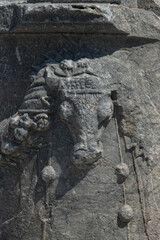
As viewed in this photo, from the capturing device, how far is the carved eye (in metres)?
2.24

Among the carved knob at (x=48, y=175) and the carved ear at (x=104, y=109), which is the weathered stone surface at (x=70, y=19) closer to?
the carved ear at (x=104, y=109)

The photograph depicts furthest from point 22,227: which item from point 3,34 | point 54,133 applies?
point 3,34

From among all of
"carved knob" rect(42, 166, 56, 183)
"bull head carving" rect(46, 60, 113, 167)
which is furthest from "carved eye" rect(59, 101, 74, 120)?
"carved knob" rect(42, 166, 56, 183)

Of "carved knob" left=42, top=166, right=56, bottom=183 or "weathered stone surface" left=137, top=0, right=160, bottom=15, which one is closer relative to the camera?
"carved knob" left=42, top=166, right=56, bottom=183

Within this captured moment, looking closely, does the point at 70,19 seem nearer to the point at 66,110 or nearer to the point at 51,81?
the point at 51,81

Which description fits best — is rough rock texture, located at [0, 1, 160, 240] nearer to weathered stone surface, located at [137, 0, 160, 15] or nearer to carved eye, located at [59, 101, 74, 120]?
carved eye, located at [59, 101, 74, 120]

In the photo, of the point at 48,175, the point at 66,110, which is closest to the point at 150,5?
the point at 66,110

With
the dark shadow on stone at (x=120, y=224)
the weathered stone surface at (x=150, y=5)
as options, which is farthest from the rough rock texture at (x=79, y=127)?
the weathered stone surface at (x=150, y=5)

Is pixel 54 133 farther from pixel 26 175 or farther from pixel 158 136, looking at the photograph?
pixel 158 136

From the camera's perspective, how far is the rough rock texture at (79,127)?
88.8 inches

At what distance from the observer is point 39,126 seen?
2277 mm

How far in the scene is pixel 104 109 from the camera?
2.25 metres

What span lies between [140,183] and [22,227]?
73 cm

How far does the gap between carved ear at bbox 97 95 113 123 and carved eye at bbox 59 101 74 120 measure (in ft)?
0.51
